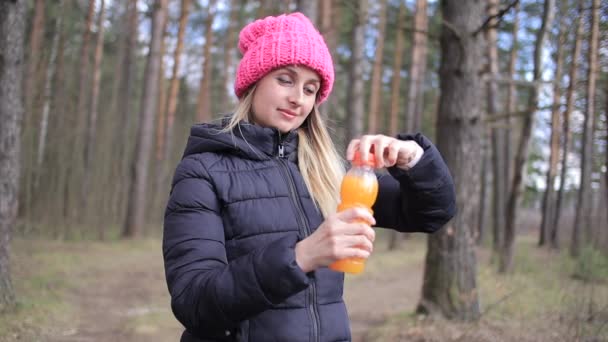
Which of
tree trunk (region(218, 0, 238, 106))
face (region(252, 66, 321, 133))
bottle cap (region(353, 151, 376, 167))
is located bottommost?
bottle cap (region(353, 151, 376, 167))

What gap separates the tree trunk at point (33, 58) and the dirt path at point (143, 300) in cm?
355

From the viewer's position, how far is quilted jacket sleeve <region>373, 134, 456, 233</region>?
6.08 ft

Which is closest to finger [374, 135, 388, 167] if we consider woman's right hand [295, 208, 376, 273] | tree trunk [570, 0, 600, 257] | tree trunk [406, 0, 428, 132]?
woman's right hand [295, 208, 376, 273]

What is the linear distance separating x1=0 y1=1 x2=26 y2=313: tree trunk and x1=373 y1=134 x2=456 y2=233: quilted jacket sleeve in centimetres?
421

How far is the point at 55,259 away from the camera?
975cm

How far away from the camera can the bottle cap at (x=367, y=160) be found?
60.4 inches

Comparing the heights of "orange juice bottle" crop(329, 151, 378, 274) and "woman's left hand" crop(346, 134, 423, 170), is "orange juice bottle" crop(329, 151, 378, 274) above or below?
below

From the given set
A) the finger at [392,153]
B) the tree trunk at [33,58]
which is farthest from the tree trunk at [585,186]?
the tree trunk at [33,58]

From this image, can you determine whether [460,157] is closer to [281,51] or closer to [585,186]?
[281,51]

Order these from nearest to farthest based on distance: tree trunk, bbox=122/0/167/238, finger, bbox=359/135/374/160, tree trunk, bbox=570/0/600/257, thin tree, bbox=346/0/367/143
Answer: finger, bbox=359/135/374/160 → tree trunk, bbox=570/0/600/257 → thin tree, bbox=346/0/367/143 → tree trunk, bbox=122/0/167/238

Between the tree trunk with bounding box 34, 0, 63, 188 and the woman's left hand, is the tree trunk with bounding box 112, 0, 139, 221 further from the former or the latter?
the woman's left hand

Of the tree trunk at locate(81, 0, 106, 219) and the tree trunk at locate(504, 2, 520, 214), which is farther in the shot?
the tree trunk at locate(81, 0, 106, 219)

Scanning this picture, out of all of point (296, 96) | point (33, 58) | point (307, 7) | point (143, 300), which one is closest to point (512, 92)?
point (307, 7)

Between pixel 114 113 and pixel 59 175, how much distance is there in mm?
5459
